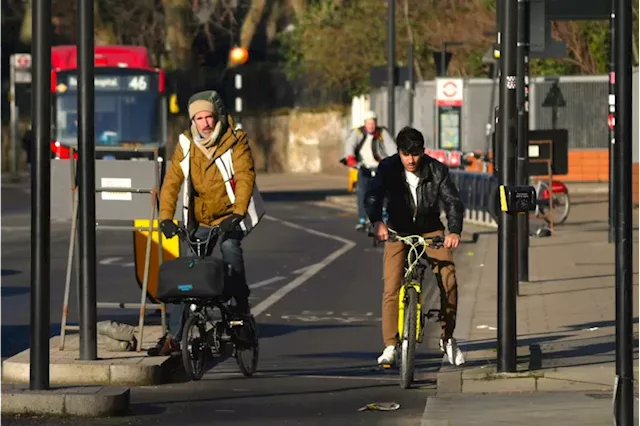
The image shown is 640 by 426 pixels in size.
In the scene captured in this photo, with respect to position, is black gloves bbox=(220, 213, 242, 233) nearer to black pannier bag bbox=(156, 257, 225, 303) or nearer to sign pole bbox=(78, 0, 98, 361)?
black pannier bag bbox=(156, 257, 225, 303)

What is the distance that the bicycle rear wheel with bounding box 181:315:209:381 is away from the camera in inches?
443

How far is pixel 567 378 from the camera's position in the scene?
11.4 metres

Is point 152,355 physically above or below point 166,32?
below

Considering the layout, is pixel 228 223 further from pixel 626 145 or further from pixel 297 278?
pixel 297 278

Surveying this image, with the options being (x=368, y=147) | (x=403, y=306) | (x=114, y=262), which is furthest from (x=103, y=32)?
(x=403, y=306)

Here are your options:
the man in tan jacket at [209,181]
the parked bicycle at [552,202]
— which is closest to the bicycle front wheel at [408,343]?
the man in tan jacket at [209,181]

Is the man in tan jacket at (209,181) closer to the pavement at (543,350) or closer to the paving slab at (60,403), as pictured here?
the pavement at (543,350)

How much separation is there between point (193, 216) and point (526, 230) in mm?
7648

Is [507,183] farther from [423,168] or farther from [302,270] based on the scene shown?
[302,270]

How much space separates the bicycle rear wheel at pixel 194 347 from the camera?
11258 mm

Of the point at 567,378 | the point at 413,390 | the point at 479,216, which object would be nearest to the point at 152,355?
the point at 413,390

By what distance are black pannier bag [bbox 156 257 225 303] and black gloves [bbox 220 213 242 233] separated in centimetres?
20

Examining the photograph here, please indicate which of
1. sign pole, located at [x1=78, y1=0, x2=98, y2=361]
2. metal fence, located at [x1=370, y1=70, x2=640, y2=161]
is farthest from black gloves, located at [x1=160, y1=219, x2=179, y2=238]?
metal fence, located at [x1=370, y1=70, x2=640, y2=161]

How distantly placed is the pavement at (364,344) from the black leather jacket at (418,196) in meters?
0.97
